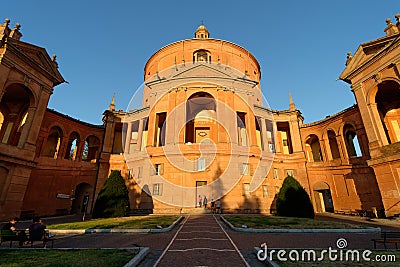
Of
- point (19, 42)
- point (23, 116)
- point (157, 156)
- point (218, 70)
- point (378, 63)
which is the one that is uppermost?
point (218, 70)

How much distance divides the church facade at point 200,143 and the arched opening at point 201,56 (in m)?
0.23

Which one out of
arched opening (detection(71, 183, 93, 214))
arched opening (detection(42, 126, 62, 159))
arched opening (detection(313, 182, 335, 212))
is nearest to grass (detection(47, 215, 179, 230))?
arched opening (detection(71, 183, 93, 214))

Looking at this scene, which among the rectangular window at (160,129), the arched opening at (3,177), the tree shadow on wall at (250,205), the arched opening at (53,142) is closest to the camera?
the arched opening at (3,177)

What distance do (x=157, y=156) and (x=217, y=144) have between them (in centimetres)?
724

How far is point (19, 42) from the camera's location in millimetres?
20359

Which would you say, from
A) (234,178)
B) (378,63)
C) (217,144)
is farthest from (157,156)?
(378,63)

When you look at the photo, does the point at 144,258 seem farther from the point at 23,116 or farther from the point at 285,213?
the point at 23,116

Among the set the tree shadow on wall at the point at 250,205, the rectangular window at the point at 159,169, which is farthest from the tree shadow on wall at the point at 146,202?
the tree shadow on wall at the point at 250,205

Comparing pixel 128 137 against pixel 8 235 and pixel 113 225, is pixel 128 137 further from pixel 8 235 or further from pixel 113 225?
pixel 8 235

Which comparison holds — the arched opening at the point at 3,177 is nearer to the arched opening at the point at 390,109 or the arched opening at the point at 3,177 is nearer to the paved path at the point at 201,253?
the paved path at the point at 201,253

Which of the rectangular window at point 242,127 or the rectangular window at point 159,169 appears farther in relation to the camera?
the rectangular window at point 242,127

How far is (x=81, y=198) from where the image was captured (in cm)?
2906

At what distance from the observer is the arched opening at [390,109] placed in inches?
896

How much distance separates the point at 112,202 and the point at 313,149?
1221 inches
